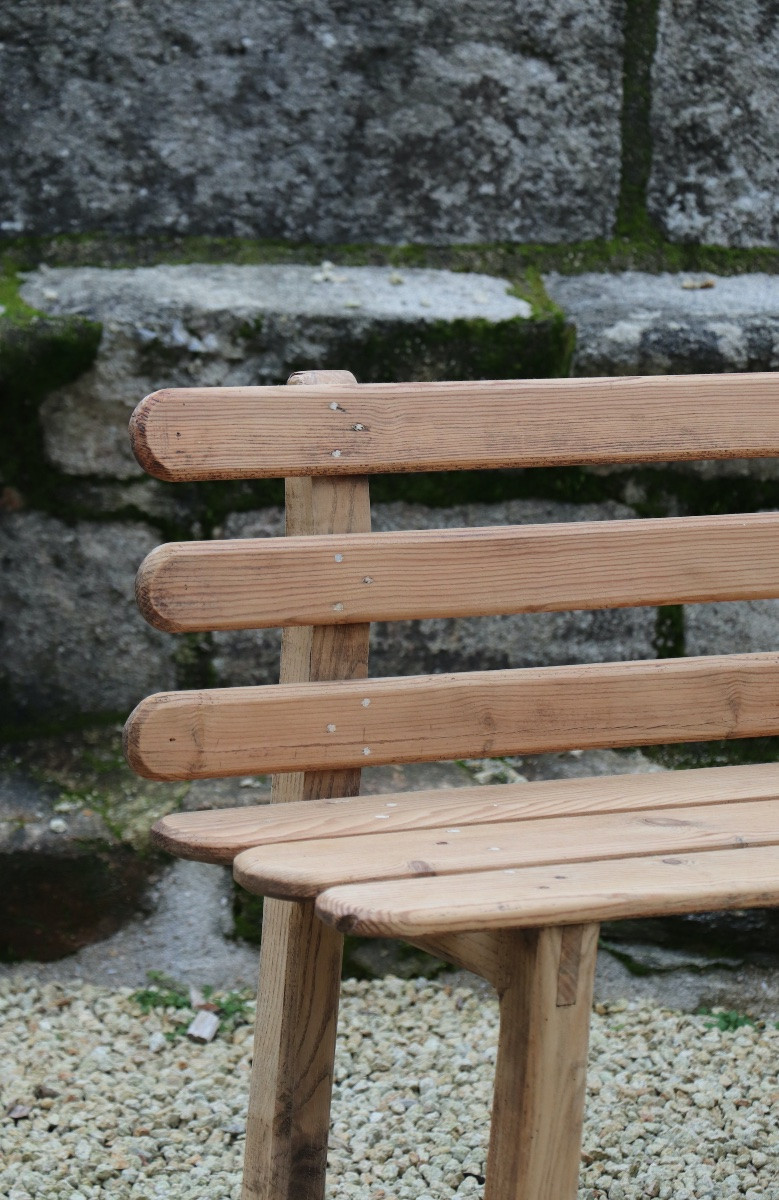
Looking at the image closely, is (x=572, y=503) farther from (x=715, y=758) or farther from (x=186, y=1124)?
(x=186, y=1124)

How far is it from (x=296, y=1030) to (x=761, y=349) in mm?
1479

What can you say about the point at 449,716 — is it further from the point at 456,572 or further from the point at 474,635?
the point at 474,635

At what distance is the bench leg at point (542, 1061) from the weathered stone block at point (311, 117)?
160 centimetres

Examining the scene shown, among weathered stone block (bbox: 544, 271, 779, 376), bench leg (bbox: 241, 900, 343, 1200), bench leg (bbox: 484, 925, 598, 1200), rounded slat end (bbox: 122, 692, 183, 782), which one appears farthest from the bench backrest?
weathered stone block (bbox: 544, 271, 779, 376)

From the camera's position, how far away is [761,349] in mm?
2465

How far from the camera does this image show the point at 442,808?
159cm

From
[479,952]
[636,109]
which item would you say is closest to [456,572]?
[479,952]

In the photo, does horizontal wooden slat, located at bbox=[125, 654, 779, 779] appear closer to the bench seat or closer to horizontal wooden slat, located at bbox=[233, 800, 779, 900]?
the bench seat

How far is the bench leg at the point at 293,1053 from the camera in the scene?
1584 mm

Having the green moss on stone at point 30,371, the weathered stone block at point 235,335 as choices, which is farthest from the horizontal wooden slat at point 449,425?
the green moss on stone at point 30,371

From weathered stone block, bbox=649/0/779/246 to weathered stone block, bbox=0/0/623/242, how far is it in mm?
101

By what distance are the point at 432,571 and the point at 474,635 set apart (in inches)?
31.2

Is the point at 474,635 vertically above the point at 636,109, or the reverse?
the point at 636,109

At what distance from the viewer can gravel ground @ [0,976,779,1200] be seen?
6.28 feet
